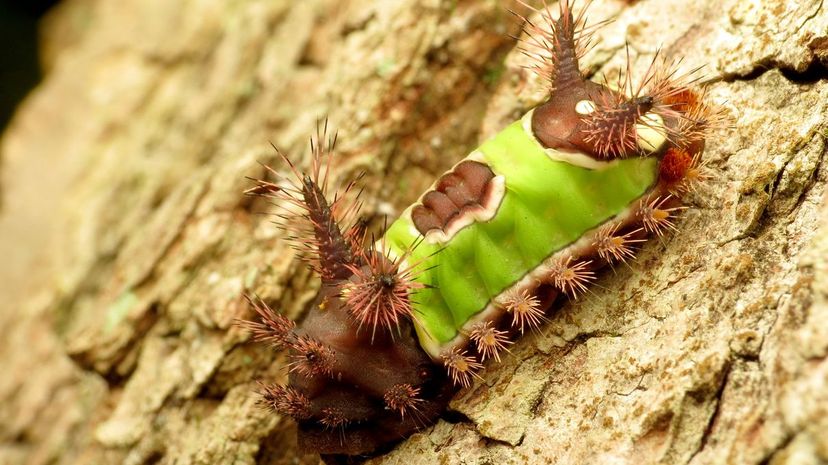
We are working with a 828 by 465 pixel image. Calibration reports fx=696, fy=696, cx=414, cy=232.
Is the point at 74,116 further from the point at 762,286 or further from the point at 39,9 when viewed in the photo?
the point at 762,286

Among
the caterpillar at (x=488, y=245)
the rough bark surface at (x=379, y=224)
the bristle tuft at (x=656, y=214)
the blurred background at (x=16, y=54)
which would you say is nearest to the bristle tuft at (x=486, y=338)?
the caterpillar at (x=488, y=245)

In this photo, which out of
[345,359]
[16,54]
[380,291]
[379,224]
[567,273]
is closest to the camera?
[380,291]

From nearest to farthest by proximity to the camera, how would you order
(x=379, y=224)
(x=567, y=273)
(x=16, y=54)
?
(x=567, y=273) → (x=379, y=224) → (x=16, y=54)

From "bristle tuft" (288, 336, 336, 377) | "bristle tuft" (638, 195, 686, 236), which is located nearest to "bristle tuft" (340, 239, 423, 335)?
"bristle tuft" (288, 336, 336, 377)

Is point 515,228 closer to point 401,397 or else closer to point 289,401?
point 401,397

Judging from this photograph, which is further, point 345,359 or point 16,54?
point 16,54

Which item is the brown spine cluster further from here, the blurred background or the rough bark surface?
the blurred background

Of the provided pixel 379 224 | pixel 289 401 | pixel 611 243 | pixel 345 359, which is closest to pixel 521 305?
pixel 611 243
